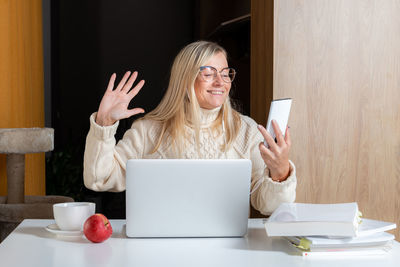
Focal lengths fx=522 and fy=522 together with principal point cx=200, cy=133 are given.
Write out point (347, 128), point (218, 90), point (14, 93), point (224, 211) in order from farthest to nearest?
point (14, 93)
point (347, 128)
point (218, 90)
point (224, 211)

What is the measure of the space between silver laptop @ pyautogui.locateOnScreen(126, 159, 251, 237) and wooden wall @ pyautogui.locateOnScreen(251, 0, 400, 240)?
0.99 m

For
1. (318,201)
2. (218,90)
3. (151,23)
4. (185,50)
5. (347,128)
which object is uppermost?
(151,23)

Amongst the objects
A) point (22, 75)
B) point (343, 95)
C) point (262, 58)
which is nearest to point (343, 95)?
point (343, 95)

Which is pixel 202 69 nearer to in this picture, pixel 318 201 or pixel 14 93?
pixel 318 201

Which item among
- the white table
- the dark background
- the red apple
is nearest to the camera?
the white table

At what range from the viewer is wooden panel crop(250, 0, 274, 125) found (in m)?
2.45

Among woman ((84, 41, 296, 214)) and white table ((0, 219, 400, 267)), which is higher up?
woman ((84, 41, 296, 214))

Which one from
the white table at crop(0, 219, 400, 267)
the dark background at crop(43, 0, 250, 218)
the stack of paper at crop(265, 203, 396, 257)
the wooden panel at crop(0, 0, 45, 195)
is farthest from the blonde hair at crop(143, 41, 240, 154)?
the dark background at crop(43, 0, 250, 218)

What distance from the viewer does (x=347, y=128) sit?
7.97ft

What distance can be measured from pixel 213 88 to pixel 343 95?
65 cm

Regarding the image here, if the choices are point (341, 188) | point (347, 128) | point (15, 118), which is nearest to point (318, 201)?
point (341, 188)

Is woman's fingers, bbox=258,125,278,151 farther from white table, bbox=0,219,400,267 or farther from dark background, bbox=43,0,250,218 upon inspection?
dark background, bbox=43,0,250,218

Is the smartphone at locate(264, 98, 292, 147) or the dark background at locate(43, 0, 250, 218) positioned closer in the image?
the smartphone at locate(264, 98, 292, 147)

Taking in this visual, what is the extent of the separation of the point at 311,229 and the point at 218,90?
944 millimetres
